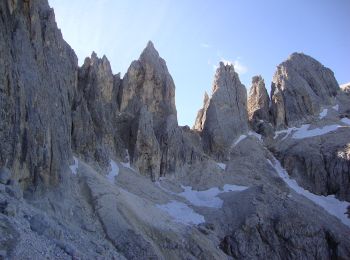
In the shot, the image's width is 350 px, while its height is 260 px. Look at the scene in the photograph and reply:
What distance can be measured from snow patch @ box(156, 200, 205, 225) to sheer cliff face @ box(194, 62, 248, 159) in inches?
1050

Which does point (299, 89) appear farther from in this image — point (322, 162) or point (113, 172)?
point (113, 172)

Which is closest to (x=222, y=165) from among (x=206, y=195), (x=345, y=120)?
(x=206, y=195)

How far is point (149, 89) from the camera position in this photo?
82312 millimetres

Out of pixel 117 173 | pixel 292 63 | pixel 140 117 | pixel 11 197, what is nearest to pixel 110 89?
pixel 140 117

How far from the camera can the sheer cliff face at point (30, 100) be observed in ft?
111

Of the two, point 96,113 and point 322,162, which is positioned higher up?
point 96,113

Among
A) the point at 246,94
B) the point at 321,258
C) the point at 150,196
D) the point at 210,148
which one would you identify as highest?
the point at 246,94

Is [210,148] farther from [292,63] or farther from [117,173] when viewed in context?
[292,63]

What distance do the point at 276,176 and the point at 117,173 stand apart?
102 ft

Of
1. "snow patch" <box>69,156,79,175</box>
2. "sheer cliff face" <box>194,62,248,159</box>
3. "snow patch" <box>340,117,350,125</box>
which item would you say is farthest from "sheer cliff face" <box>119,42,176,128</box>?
"snow patch" <box>340,117,350,125</box>

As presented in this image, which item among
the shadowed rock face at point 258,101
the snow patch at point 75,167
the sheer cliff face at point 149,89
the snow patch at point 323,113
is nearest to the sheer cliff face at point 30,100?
the snow patch at point 75,167

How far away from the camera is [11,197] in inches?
1137

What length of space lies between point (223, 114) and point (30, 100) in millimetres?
61731

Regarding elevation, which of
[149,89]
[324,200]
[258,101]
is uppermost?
[258,101]
